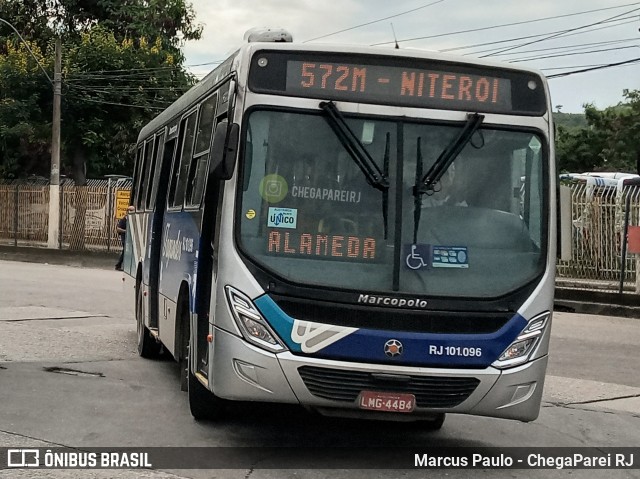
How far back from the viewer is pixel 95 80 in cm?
3631

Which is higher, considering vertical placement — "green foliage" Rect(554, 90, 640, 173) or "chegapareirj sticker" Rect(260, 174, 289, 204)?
"green foliage" Rect(554, 90, 640, 173)

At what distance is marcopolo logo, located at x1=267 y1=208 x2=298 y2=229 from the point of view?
22.0ft

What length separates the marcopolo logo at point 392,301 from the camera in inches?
256

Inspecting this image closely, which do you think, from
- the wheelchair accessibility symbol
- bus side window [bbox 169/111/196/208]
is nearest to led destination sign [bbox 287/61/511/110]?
the wheelchair accessibility symbol

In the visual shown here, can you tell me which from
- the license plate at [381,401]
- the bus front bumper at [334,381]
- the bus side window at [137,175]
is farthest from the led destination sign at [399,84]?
the bus side window at [137,175]

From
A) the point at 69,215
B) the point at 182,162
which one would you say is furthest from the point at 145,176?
the point at 69,215

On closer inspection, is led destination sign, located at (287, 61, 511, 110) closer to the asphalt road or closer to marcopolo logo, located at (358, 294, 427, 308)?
marcopolo logo, located at (358, 294, 427, 308)

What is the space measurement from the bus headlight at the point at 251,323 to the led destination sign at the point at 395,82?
4.69 feet

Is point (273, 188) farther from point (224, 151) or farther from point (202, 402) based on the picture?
point (202, 402)

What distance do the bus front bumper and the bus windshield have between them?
513 millimetres

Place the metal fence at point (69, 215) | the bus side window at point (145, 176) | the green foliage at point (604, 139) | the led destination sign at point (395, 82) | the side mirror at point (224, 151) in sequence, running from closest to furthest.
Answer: the side mirror at point (224, 151), the led destination sign at point (395, 82), the bus side window at point (145, 176), the metal fence at point (69, 215), the green foliage at point (604, 139)

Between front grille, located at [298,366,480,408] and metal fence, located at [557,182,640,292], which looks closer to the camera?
front grille, located at [298,366,480,408]

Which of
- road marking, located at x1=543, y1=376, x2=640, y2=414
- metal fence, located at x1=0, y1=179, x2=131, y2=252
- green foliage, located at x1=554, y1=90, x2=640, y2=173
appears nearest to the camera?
road marking, located at x1=543, y1=376, x2=640, y2=414

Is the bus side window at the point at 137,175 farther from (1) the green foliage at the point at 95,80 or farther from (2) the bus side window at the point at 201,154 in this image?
(1) the green foliage at the point at 95,80
